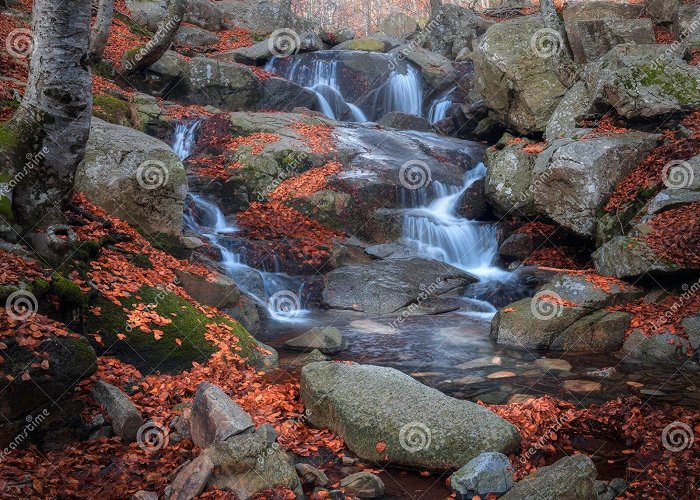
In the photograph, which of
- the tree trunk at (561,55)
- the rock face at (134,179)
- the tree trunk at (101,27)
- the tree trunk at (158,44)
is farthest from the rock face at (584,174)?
the tree trunk at (101,27)

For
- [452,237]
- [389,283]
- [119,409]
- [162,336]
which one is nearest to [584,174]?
[452,237]

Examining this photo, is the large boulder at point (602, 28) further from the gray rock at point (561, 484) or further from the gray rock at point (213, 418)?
the gray rock at point (213, 418)

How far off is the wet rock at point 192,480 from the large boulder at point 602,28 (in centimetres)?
1641

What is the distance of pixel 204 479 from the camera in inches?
179

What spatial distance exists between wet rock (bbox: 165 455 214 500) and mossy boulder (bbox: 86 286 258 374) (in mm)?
2470

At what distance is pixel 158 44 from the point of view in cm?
1775

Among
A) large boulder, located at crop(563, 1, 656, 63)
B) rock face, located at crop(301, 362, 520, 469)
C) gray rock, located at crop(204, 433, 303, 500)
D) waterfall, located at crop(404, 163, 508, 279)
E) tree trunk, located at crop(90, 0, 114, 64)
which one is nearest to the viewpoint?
gray rock, located at crop(204, 433, 303, 500)

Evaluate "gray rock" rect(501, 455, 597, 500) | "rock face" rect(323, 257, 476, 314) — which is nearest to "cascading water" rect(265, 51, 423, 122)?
"rock face" rect(323, 257, 476, 314)

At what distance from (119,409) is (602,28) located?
55.2ft

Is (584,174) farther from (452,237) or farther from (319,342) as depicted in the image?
(319,342)

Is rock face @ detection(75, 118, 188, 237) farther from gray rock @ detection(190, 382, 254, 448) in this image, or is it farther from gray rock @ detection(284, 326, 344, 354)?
gray rock @ detection(190, 382, 254, 448)

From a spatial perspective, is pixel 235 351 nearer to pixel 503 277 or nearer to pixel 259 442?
pixel 259 442

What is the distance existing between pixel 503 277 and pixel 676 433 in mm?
7649

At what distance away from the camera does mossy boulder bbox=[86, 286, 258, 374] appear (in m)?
6.74
